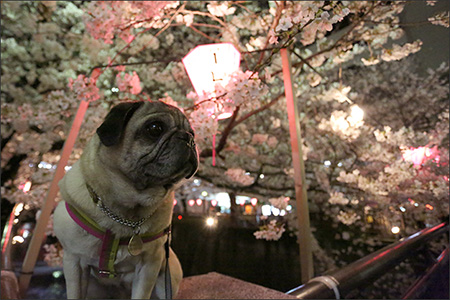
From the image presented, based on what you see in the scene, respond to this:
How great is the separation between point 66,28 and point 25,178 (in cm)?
438

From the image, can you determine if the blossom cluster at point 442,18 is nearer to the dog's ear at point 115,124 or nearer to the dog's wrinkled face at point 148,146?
the dog's wrinkled face at point 148,146

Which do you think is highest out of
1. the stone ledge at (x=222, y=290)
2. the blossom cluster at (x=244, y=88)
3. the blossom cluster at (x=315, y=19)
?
the blossom cluster at (x=315, y=19)

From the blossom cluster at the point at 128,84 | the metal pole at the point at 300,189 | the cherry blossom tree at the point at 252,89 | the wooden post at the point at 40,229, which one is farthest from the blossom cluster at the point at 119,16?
the metal pole at the point at 300,189

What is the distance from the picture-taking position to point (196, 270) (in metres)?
8.52

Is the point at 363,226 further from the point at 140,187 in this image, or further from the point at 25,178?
the point at 25,178

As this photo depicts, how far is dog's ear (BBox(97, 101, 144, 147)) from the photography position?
3.90ft

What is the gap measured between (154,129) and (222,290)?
1.85 m

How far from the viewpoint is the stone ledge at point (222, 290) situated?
6.74 feet

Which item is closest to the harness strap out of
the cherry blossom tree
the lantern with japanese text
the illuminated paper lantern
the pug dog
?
the pug dog

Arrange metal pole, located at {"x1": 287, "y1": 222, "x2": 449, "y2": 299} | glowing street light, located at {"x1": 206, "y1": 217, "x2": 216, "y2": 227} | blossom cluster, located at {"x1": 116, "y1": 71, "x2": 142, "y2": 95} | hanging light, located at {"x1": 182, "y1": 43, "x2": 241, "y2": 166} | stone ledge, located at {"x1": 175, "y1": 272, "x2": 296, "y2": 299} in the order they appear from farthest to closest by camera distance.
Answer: glowing street light, located at {"x1": 206, "y1": 217, "x2": 216, "y2": 227} < blossom cluster, located at {"x1": 116, "y1": 71, "x2": 142, "y2": 95} < hanging light, located at {"x1": 182, "y1": 43, "x2": 241, "y2": 166} < stone ledge, located at {"x1": 175, "y1": 272, "x2": 296, "y2": 299} < metal pole, located at {"x1": 287, "y1": 222, "x2": 449, "y2": 299}

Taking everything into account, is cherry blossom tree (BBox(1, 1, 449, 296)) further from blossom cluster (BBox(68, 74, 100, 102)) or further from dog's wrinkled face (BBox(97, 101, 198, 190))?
dog's wrinkled face (BBox(97, 101, 198, 190))

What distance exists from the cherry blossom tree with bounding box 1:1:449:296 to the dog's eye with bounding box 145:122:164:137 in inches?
38.4

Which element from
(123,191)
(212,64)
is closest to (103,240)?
(123,191)

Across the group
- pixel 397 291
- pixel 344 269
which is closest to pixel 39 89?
pixel 344 269
